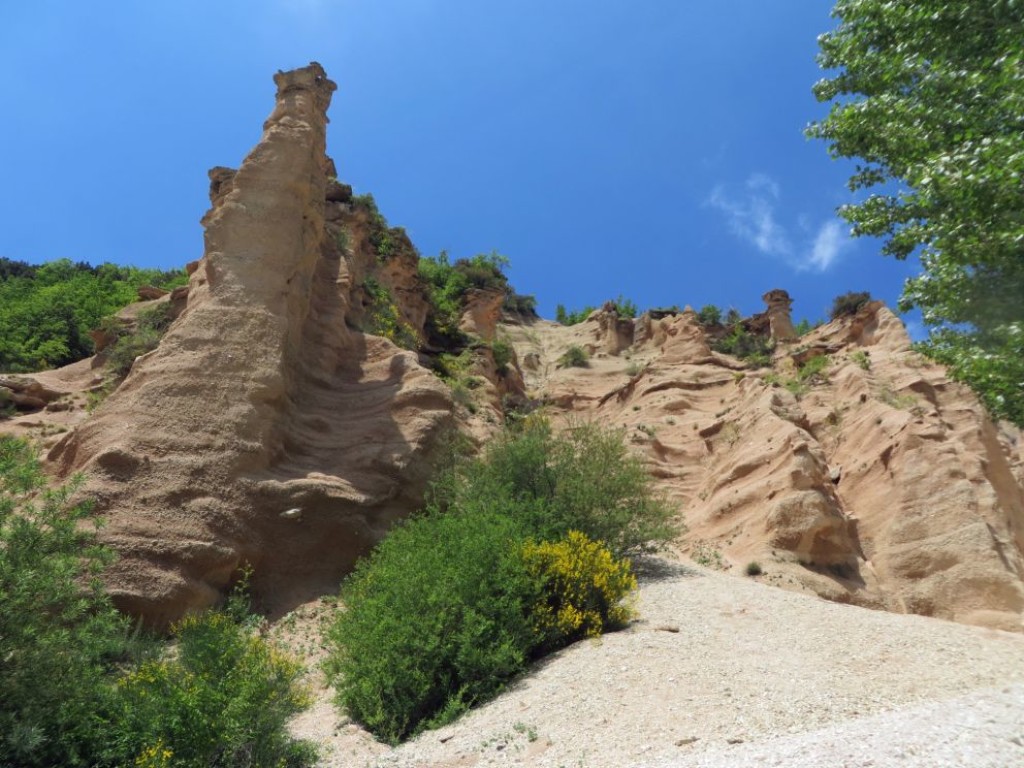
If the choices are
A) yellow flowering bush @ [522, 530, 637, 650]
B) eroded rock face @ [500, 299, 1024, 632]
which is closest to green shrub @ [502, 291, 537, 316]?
eroded rock face @ [500, 299, 1024, 632]

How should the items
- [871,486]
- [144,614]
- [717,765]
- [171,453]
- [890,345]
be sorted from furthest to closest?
1. [890,345]
2. [871,486]
3. [171,453]
4. [144,614]
5. [717,765]

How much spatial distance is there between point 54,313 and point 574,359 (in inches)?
1012

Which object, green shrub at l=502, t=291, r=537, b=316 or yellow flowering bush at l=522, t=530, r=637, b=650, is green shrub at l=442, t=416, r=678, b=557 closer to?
yellow flowering bush at l=522, t=530, r=637, b=650

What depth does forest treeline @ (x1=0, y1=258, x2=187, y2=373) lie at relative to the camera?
30.6m

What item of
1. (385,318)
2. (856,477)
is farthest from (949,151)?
(385,318)

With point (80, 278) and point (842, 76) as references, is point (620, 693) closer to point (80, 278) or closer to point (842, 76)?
point (842, 76)

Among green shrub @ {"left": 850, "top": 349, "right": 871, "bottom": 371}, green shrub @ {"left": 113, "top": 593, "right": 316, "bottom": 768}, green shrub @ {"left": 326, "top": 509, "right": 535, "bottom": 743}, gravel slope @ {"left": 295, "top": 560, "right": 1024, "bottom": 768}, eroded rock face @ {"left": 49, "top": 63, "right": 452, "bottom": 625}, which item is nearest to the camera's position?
gravel slope @ {"left": 295, "top": 560, "right": 1024, "bottom": 768}

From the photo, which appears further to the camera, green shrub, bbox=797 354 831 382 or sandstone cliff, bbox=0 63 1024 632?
green shrub, bbox=797 354 831 382

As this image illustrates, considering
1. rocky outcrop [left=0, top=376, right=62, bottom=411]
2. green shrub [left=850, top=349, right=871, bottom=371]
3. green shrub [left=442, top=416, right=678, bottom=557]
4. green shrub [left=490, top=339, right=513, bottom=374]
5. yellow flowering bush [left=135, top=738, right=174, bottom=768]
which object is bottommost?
yellow flowering bush [left=135, top=738, right=174, bottom=768]

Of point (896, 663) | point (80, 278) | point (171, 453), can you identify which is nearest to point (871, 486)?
point (896, 663)

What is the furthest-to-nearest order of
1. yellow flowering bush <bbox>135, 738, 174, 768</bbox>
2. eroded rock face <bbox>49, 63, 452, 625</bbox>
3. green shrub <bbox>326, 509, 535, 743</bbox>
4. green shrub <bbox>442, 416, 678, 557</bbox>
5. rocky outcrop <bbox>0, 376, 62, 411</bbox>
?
rocky outcrop <bbox>0, 376, 62, 411</bbox> → green shrub <bbox>442, 416, 678, 557</bbox> → eroded rock face <bbox>49, 63, 452, 625</bbox> → green shrub <bbox>326, 509, 535, 743</bbox> → yellow flowering bush <bbox>135, 738, 174, 768</bbox>

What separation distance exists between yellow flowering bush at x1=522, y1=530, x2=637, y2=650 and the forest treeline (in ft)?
77.6

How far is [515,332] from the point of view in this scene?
5606 cm

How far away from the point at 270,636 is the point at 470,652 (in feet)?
16.5
